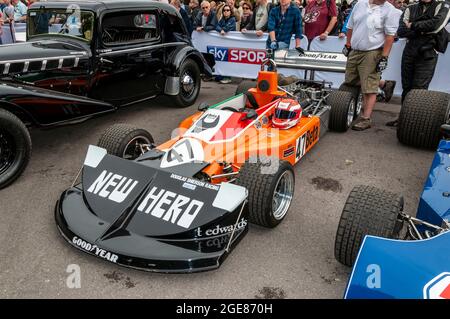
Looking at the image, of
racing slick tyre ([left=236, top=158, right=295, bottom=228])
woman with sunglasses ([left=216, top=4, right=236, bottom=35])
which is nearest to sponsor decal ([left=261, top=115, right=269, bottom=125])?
racing slick tyre ([left=236, top=158, right=295, bottom=228])

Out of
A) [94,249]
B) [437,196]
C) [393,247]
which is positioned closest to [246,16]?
[437,196]

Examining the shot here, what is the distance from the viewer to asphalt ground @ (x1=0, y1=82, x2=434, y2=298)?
8.80 feet

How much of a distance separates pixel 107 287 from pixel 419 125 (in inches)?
162

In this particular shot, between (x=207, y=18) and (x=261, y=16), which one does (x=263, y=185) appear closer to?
(x=261, y=16)

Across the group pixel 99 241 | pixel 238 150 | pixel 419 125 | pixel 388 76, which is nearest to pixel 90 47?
pixel 238 150

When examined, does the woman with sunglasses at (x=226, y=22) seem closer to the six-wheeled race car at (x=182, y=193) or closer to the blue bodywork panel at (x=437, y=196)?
the six-wheeled race car at (x=182, y=193)

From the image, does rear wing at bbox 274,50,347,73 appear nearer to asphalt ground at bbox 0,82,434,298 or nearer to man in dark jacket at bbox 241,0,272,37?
asphalt ground at bbox 0,82,434,298

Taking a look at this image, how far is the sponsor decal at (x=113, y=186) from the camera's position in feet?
9.80

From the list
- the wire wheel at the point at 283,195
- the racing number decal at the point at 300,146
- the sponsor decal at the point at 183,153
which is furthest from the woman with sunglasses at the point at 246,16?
the wire wheel at the point at 283,195

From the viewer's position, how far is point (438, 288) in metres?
1.86

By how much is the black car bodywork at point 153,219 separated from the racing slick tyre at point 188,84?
3.86 m

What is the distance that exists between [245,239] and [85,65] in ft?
10.9

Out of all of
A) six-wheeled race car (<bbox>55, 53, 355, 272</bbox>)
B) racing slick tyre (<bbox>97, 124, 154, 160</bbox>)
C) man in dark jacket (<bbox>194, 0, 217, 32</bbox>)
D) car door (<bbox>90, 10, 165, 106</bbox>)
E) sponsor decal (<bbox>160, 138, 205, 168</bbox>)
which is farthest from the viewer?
man in dark jacket (<bbox>194, 0, 217, 32</bbox>)

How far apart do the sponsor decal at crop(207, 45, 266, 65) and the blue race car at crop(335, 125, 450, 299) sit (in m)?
6.21
